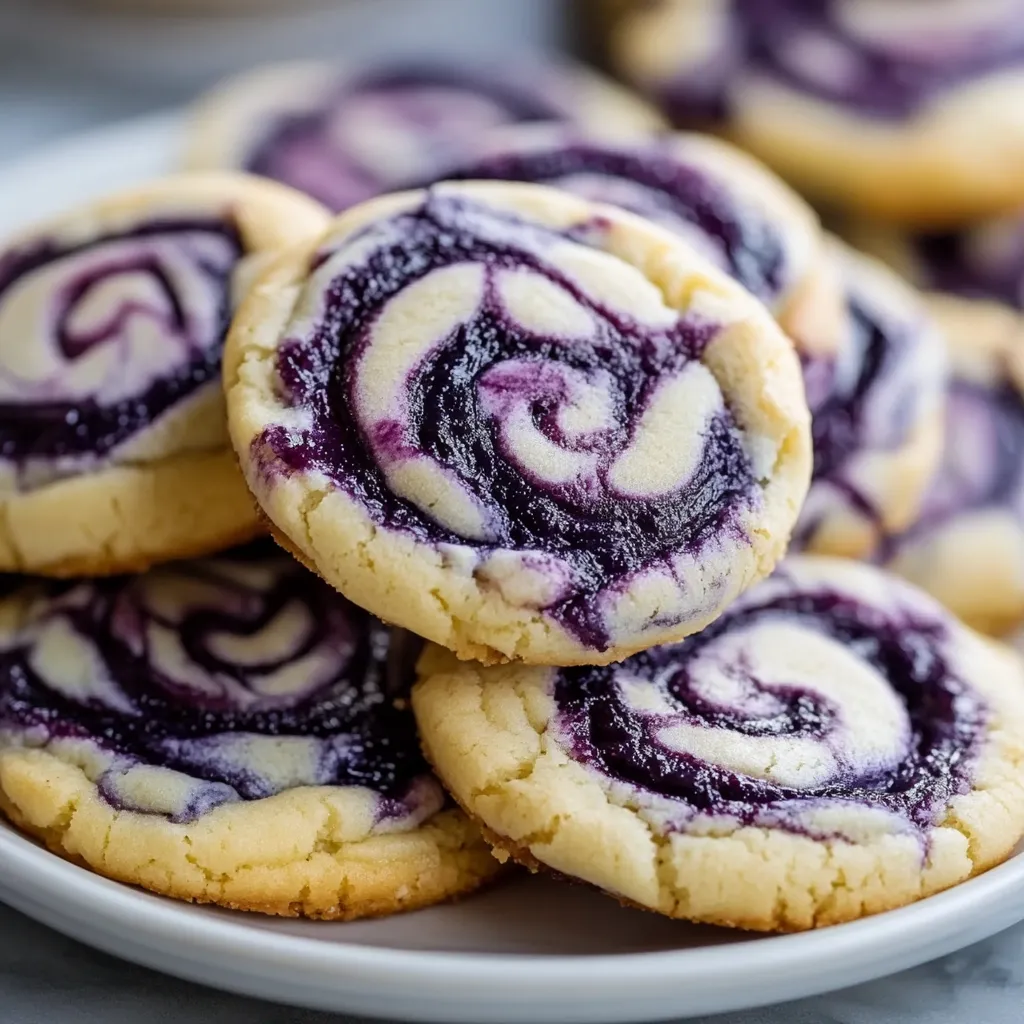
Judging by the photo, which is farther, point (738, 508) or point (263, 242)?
point (263, 242)

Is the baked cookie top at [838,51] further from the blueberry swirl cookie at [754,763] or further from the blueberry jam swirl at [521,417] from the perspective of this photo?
the blueberry swirl cookie at [754,763]

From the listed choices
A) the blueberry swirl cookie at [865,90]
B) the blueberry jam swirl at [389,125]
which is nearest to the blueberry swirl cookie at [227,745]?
the blueberry jam swirl at [389,125]

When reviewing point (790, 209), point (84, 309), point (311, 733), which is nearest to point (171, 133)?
point (84, 309)

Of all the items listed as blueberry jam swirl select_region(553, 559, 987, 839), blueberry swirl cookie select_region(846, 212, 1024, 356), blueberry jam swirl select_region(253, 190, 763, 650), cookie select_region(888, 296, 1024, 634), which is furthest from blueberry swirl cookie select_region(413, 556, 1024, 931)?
blueberry swirl cookie select_region(846, 212, 1024, 356)

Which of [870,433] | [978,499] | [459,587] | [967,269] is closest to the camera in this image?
[459,587]

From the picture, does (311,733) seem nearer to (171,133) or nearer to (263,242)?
(263,242)

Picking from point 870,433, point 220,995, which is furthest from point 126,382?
point 870,433

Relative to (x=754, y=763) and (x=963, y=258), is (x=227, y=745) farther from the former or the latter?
(x=963, y=258)
